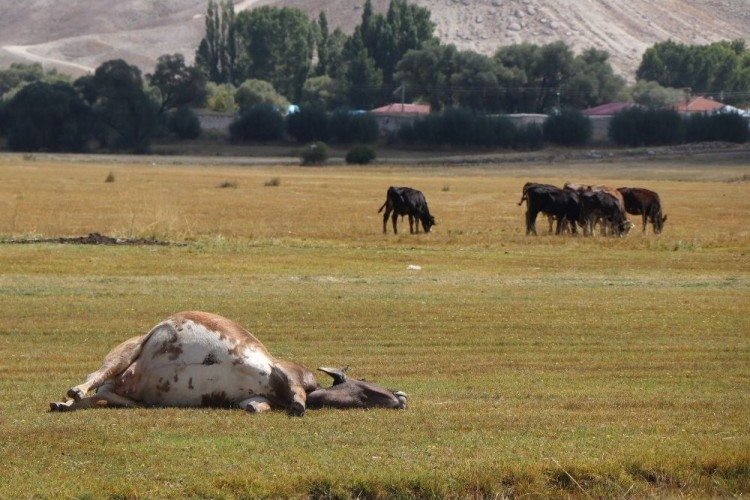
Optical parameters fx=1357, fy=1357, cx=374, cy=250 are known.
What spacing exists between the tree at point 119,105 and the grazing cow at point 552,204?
108m

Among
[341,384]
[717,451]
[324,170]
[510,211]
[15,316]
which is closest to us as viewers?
[717,451]

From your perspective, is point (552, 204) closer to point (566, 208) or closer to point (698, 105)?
point (566, 208)

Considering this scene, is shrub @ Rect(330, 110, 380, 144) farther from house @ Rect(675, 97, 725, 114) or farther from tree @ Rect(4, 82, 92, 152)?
house @ Rect(675, 97, 725, 114)

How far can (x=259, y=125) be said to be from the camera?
161 meters

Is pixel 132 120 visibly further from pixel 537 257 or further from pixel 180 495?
pixel 180 495

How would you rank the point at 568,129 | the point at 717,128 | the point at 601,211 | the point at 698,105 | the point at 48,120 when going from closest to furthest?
1. the point at 601,211
2. the point at 48,120
3. the point at 717,128
4. the point at 568,129
5. the point at 698,105

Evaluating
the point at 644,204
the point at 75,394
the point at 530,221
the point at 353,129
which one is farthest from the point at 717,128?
the point at 75,394

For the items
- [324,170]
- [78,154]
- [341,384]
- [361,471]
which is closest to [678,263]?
[341,384]

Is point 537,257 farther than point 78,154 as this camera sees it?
No

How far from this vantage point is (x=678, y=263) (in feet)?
116

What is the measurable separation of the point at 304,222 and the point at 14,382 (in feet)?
116

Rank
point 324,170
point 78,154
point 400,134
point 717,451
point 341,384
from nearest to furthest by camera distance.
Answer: point 717,451 < point 341,384 < point 324,170 < point 78,154 < point 400,134

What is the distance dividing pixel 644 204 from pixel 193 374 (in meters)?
38.4

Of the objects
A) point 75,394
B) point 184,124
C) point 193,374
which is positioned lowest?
point 184,124
